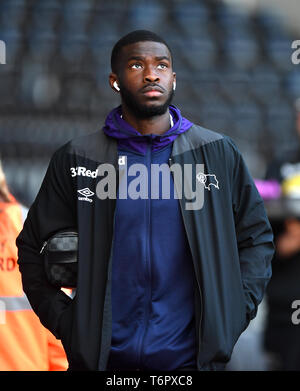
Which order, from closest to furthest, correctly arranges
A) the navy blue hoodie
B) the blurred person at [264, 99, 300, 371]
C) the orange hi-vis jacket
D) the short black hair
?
the navy blue hoodie, the short black hair, the orange hi-vis jacket, the blurred person at [264, 99, 300, 371]

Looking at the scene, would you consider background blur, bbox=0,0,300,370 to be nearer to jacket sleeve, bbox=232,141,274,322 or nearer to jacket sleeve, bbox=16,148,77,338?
jacket sleeve, bbox=16,148,77,338

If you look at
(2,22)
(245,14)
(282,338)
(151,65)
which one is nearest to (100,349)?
(151,65)

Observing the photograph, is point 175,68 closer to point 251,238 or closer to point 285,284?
point 285,284

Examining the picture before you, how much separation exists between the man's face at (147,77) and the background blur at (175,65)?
14.6 ft

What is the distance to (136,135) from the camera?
1885 mm

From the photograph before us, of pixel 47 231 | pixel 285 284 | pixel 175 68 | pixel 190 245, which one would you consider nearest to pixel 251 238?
pixel 190 245

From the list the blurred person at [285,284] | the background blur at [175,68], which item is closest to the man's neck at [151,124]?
the blurred person at [285,284]

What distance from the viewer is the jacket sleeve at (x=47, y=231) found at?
1927 millimetres

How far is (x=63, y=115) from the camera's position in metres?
6.93

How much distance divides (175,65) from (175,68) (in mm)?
92

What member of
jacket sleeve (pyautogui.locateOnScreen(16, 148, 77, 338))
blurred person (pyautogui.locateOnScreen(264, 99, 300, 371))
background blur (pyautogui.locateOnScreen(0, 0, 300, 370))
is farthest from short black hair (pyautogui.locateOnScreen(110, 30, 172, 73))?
background blur (pyautogui.locateOnScreen(0, 0, 300, 370))

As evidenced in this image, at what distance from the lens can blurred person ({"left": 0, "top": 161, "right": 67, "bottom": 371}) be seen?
2.39m

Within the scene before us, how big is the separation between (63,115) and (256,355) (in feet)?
10.7
